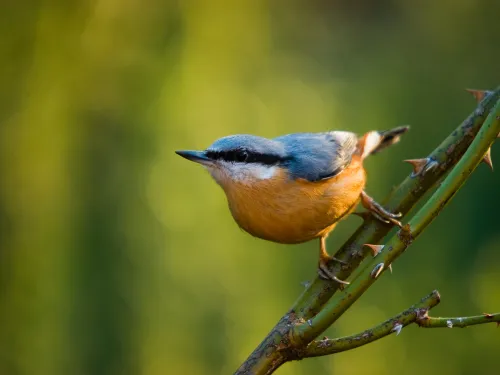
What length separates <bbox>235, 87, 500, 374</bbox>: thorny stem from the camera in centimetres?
124

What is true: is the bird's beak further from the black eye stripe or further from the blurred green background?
the blurred green background

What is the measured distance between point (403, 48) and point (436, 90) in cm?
65

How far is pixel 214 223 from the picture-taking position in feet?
9.79

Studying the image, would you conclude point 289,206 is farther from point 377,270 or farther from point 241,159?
point 377,270

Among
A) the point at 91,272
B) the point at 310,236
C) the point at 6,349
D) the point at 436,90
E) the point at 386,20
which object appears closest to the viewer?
the point at 310,236

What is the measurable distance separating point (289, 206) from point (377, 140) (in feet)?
2.39

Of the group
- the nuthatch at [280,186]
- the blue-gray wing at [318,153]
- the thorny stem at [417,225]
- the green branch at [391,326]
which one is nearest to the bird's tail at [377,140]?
the blue-gray wing at [318,153]

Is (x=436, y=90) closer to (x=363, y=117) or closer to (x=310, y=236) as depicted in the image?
(x=363, y=117)

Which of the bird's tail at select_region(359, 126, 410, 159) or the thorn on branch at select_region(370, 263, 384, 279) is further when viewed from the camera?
the bird's tail at select_region(359, 126, 410, 159)

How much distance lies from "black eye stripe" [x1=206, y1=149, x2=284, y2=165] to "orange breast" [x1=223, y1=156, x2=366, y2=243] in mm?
48

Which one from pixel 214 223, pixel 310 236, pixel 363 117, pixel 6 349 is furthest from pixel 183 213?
pixel 363 117

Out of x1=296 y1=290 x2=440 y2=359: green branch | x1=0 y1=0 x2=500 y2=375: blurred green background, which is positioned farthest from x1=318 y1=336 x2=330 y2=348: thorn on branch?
x1=0 y1=0 x2=500 y2=375: blurred green background

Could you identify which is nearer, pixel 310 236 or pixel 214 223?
Answer: pixel 310 236

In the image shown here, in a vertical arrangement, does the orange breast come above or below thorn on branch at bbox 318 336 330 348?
below
